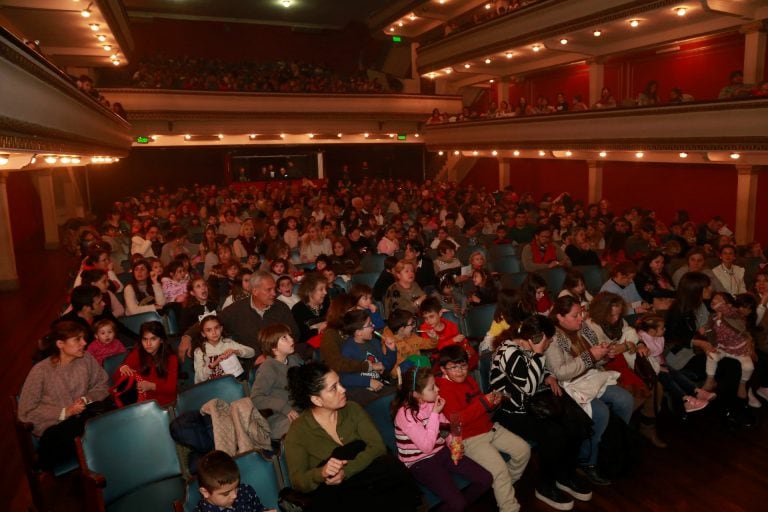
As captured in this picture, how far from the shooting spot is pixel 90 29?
11.6 meters

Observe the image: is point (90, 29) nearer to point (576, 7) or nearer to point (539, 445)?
point (576, 7)

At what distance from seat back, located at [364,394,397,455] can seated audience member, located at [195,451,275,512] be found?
3.86 ft

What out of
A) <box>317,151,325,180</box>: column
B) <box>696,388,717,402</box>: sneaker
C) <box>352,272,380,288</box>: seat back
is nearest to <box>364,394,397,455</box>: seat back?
<box>696,388,717,402</box>: sneaker

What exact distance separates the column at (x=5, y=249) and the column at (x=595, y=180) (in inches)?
521

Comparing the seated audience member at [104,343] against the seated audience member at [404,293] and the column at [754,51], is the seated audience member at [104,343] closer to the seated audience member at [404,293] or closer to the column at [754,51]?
the seated audience member at [404,293]

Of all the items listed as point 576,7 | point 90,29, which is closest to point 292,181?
point 90,29

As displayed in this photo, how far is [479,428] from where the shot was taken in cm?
392

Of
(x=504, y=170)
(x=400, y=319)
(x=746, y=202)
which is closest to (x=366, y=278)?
(x=400, y=319)

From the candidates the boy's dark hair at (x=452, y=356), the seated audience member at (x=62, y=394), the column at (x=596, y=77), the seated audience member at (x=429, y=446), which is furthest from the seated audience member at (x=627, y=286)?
the column at (x=596, y=77)

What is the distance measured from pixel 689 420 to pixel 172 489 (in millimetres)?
4434

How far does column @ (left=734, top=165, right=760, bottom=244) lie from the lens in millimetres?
10969

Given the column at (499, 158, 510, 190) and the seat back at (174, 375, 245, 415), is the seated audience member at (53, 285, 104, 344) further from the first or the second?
the column at (499, 158, 510, 190)

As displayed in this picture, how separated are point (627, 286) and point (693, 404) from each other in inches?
63.3

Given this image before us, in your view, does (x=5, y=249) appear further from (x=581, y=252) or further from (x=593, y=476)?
(x=593, y=476)
